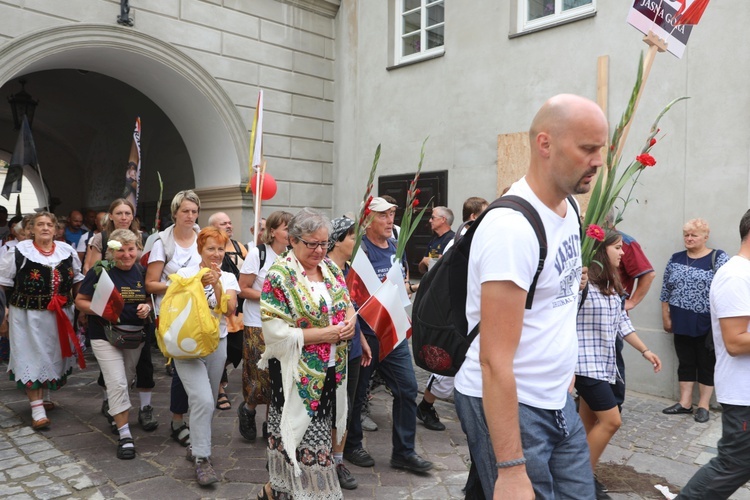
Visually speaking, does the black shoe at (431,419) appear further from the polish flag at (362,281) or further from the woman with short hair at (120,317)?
the woman with short hair at (120,317)

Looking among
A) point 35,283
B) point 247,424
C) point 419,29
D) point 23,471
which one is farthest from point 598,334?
point 419,29

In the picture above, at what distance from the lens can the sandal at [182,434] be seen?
15.3 ft

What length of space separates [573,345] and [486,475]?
51 cm

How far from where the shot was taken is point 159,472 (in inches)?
165

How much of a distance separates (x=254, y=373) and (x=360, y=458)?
1058 mm

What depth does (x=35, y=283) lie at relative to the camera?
16.8ft

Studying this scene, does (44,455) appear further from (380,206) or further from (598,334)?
(598,334)

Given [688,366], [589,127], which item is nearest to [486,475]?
[589,127]

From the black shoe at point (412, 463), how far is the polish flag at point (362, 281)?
115 centimetres

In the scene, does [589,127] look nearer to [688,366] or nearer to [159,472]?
[159,472]

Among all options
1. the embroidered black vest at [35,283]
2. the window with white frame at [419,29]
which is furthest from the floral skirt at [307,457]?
the window with white frame at [419,29]

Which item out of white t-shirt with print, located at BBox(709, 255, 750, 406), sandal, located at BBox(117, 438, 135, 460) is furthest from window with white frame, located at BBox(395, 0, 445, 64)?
sandal, located at BBox(117, 438, 135, 460)

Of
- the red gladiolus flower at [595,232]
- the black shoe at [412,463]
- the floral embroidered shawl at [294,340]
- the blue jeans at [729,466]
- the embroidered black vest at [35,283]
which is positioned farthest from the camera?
the embroidered black vest at [35,283]

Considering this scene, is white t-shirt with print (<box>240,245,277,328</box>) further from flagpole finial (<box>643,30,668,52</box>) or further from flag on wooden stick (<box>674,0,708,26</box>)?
flag on wooden stick (<box>674,0,708,26</box>)
